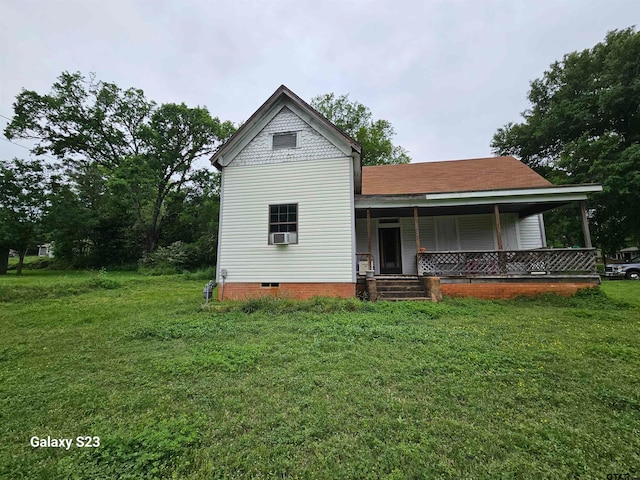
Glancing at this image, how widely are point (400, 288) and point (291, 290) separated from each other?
11.8ft

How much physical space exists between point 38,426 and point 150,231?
2350 centimetres

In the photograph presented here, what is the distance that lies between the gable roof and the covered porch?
2.48 m

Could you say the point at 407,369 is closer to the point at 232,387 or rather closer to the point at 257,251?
the point at 232,387

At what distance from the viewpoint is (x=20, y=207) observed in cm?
1733

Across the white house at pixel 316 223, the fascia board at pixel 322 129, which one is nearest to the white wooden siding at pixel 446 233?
the white house at pixel 316 223

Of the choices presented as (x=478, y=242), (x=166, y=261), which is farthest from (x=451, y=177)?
(x=166, y=261)

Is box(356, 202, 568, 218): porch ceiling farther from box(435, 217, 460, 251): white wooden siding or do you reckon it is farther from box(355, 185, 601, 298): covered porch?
box(435, 217, 460, 251): white wooden siding

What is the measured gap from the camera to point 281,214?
29.4 ft

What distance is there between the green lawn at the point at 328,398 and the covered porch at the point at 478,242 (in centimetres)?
266

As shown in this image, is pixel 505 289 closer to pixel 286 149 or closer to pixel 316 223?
pixel 316 223

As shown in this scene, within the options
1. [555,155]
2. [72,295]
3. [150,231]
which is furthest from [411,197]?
[150,231]

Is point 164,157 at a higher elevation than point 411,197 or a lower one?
higher

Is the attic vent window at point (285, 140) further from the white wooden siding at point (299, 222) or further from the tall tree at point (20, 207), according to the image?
the tall tree at point (20, 207)

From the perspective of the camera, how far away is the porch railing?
8383mm
